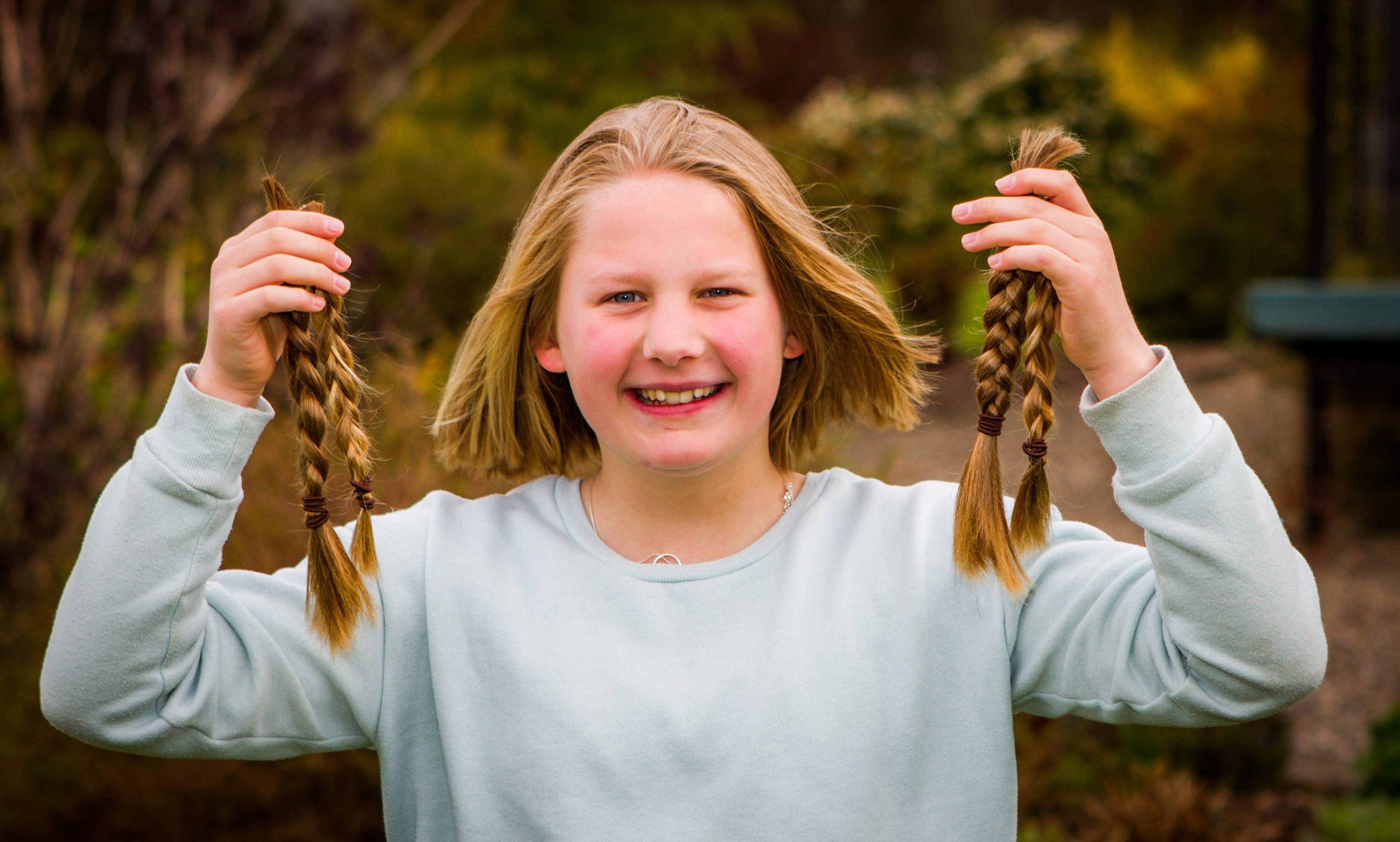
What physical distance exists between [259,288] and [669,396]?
0.56m

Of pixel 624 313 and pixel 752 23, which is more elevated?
pixel 752 23

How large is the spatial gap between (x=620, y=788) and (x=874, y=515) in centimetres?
54

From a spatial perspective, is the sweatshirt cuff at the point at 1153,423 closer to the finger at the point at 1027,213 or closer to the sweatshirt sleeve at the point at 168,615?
the finger at the point at 1027,213

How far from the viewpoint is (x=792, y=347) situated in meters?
1.95

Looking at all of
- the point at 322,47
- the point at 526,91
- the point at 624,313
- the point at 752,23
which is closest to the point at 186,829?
the point at 624,313

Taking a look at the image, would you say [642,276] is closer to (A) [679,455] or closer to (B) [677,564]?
(A) [679,455]

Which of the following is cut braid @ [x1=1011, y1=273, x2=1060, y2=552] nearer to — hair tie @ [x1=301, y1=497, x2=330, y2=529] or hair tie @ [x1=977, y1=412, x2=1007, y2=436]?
hair tie @ [x1=977, y1=412, x2=1007, y2=436]

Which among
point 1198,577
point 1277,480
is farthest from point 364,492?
point 1277,480

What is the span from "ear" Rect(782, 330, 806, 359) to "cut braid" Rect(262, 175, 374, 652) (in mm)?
663

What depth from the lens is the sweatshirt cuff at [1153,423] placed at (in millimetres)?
1462

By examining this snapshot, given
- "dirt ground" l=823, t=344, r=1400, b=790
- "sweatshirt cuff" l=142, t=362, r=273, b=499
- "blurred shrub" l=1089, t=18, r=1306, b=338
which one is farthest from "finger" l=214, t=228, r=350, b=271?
"blurred shrub" l=1089, t=18, r=1306, b=338

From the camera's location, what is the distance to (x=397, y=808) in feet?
5.93

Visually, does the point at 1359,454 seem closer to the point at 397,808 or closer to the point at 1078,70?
the point at 1078,70

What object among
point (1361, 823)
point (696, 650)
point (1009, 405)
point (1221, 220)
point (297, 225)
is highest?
point (1221, 220)
